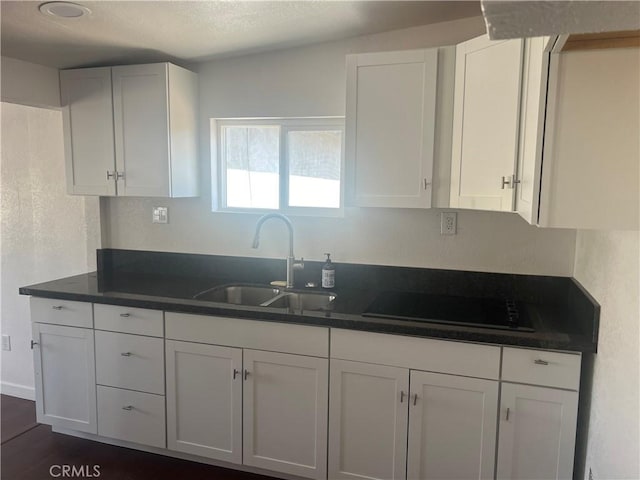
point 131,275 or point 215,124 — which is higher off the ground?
point 215,124

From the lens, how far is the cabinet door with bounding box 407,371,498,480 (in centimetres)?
187

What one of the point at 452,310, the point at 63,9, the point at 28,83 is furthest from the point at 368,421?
the point at 28,83

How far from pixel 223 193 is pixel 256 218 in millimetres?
300

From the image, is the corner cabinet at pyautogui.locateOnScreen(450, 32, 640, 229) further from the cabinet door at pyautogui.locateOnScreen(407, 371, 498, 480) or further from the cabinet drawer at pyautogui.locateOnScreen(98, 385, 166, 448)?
the cabinet drawer at pyautogui.locateOnScreen(98, 385, 166, 448)

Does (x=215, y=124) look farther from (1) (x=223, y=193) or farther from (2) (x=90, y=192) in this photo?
(2) (x=90, y=192)

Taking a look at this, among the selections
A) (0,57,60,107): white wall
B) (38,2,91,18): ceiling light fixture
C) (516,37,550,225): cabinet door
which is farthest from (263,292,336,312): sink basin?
(0,57,60,107): white wall

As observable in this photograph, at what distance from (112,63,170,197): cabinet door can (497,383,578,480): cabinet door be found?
2.02 metres

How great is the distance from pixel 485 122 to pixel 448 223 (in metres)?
0.63

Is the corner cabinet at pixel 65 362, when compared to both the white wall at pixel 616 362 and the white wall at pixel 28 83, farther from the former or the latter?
the white wall at pixel 616 362

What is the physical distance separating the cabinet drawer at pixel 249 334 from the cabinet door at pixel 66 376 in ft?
1.87

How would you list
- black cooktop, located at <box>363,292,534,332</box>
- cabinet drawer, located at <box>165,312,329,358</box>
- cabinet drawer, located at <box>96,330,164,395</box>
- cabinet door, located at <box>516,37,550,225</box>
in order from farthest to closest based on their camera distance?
cabinet drawer, located at <box>96,330,164,395</box>
cabinet drawer, located at <box>165,312,329,358</box>
black cooktop, located at <box>363,292,534,332</box>
cabinet door, located at <box>516,37,550,225</box>

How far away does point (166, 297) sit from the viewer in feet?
7.67

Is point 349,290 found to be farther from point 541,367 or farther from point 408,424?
point 541,367

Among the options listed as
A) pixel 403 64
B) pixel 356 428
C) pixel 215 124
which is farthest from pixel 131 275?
pixel 403 64
